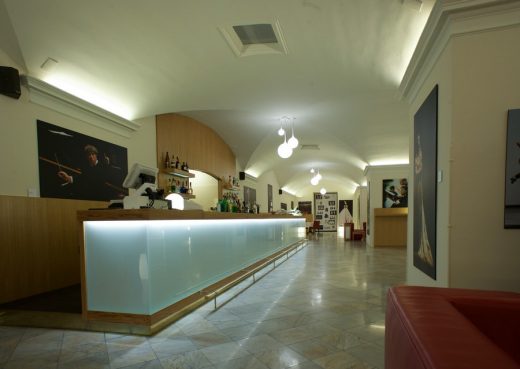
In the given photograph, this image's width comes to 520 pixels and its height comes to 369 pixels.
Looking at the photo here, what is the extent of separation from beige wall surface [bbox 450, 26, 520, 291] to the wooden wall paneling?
14.8 feet

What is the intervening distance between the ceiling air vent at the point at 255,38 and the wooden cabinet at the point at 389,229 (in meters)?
7.71

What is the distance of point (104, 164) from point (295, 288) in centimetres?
370

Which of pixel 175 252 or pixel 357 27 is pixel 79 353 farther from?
pixel 357 27

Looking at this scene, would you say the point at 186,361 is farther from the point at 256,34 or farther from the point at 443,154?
the point at 256,34

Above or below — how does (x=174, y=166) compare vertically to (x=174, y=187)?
above

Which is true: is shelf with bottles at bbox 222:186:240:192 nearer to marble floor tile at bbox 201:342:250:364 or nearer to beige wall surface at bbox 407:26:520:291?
marble floor tile at bbox 201:342:250:364

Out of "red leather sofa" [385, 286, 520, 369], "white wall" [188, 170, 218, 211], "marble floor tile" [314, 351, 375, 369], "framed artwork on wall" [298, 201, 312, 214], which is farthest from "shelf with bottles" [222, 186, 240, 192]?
"framed artwork on wall" [298, 201, 312, 214]

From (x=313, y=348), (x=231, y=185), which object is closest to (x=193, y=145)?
(x=231, y=185)

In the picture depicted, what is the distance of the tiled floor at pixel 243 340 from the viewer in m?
2.21

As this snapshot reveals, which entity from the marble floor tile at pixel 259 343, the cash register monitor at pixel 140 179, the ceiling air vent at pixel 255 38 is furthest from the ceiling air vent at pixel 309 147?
the marble floor tile at pixel 259 343

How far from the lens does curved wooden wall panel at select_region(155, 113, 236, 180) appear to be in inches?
255

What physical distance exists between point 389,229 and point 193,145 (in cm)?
718

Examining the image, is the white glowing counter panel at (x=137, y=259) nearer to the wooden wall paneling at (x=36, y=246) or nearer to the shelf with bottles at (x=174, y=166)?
the wooden wall paneling at (x=36, y=246)

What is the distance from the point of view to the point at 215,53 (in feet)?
12.9
